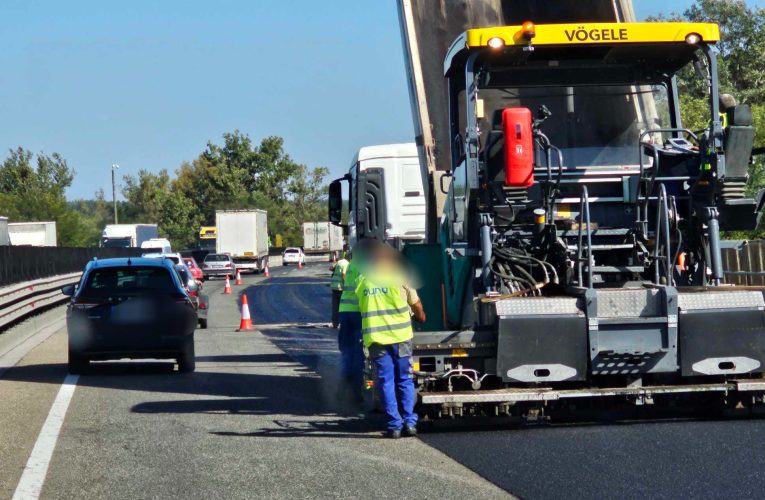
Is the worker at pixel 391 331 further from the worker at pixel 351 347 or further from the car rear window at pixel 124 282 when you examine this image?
the car rear window at pixel 124 282

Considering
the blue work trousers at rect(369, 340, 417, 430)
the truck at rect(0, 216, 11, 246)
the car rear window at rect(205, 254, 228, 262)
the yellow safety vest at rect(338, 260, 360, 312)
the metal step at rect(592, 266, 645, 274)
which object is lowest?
the blue work trousers at rect(369, 340, 417, 430)

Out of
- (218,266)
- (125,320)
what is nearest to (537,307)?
(125,320)

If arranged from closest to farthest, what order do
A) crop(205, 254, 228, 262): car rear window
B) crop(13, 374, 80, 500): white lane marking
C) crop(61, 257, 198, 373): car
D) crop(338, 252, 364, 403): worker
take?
crop(13, 374, 80, 500): white lane marking → crop(338, 252, 364, 403): worker → crop(61, 257, 198, 373): car → crop(205, 254, 228, 262): car rear window

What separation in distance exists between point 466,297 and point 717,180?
2.29m

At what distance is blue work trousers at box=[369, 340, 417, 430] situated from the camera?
9.76 meters

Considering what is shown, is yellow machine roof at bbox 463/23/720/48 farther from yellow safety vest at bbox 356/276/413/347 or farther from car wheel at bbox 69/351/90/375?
car wheel at bbox 69/351/90/375

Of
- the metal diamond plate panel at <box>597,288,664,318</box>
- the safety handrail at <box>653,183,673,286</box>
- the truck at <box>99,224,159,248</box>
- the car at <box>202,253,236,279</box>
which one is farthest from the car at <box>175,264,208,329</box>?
the truck at <box>99,224,159,248</box>

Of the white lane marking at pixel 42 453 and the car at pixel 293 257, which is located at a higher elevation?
the car at pixel 293 257

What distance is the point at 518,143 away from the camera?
955cm

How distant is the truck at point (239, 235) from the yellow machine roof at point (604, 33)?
61.1m

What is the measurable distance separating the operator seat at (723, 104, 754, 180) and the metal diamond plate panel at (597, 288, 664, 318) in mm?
1216

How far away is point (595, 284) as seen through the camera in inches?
400

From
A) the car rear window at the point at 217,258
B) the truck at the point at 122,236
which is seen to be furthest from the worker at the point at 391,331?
the truck at the point at 122,236

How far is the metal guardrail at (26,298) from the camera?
23.9 metres
